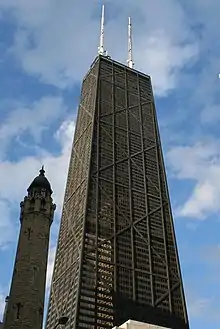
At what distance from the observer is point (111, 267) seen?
122 metres

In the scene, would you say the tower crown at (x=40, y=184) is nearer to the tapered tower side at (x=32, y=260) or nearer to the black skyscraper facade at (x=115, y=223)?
the tapered tower side at (x=32, y=260)

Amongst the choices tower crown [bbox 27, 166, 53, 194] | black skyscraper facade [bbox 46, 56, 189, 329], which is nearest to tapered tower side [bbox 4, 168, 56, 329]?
tower crown [bbox 27, 166, 53, 194]

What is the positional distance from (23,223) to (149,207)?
8363cm

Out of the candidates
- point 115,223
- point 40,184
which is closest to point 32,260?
point 40,184

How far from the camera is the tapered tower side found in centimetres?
5172

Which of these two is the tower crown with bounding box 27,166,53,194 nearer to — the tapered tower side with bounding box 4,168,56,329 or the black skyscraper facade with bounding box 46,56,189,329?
the tapered tower side with bounding box 4,168,56,329

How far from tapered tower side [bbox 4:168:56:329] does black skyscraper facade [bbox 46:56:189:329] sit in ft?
166

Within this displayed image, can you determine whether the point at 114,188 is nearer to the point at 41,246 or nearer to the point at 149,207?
the point at 149,207

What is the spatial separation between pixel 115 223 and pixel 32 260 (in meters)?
76.0

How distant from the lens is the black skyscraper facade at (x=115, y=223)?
11506 cm

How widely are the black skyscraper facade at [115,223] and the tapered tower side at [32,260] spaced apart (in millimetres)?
50680

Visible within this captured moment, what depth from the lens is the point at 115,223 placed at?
131 meters

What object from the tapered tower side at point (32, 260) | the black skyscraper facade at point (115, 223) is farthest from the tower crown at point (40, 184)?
the black skyscraper facade at point (115, 223)

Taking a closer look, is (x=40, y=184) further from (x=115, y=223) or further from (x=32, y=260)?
(x=115, y=223)
